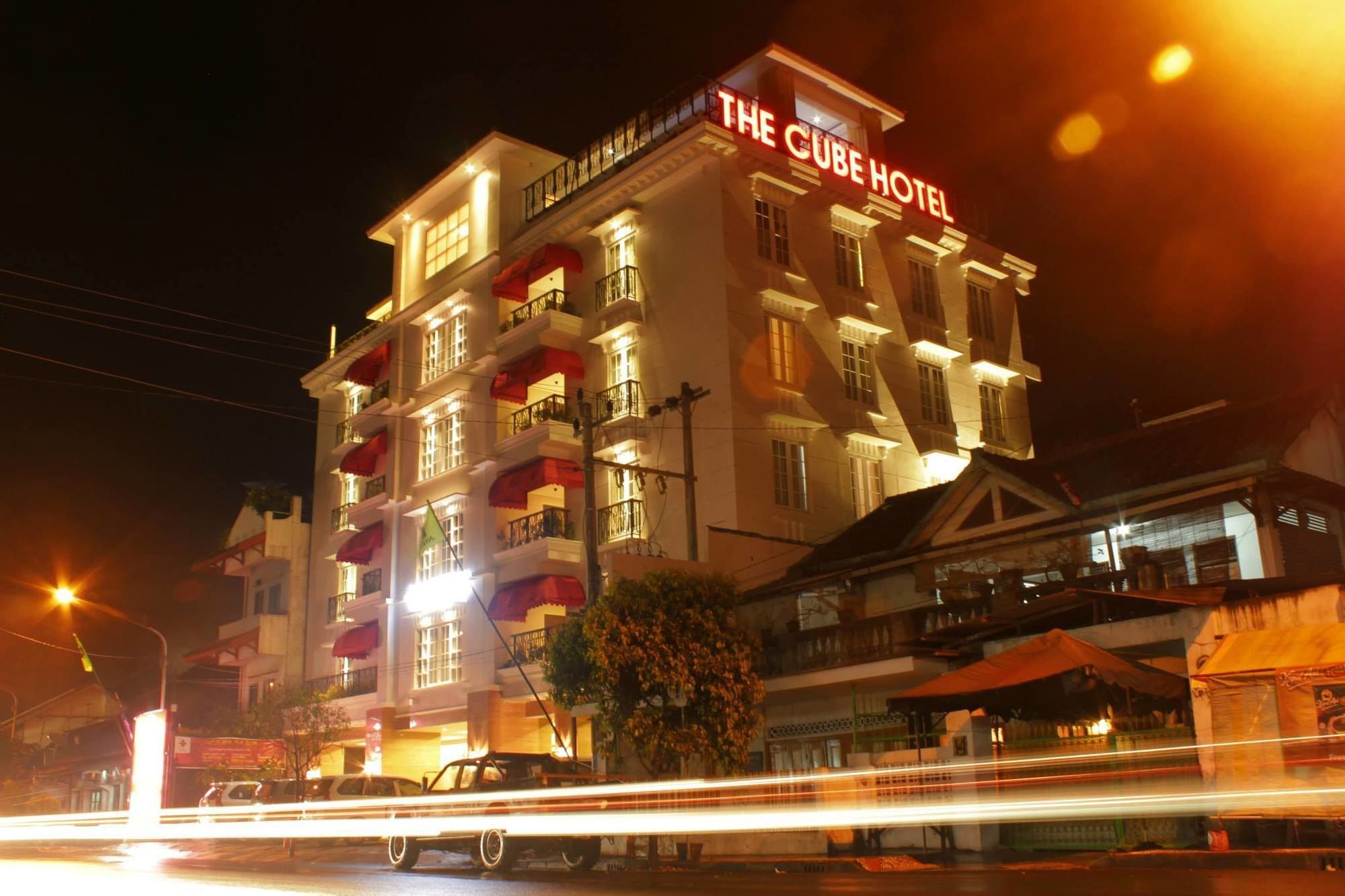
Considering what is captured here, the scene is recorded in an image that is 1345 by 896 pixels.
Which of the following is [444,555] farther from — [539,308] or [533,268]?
[533,268]

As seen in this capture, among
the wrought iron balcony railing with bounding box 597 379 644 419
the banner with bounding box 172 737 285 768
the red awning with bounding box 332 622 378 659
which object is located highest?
the wrought iron balcony railing with bounding box 597 379 644 419

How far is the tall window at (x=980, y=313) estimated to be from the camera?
4072cm

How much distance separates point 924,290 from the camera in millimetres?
39281

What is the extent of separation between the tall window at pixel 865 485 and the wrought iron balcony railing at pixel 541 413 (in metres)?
8.38

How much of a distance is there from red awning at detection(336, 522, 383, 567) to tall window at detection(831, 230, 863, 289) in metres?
18.0

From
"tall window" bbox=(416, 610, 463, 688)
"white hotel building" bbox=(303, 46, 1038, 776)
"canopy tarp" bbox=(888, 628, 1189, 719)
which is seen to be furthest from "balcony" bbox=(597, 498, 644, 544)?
"canopy tarp" bbox=(888, 628, 1189, 719)

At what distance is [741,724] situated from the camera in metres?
22.5

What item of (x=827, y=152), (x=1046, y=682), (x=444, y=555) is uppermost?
(x=827, y=152)

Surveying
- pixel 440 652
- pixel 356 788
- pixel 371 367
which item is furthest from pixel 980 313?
pixel 356 788

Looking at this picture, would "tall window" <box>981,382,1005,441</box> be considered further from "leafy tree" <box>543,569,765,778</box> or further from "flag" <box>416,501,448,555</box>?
"leafy tree" <box>543,569,765,778</box>

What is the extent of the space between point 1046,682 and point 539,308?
23.6m

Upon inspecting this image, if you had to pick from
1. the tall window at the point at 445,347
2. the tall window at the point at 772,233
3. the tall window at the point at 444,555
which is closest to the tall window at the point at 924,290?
the tall window at the point at 772,233

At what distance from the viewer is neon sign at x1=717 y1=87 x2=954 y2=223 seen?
34625 millimetres

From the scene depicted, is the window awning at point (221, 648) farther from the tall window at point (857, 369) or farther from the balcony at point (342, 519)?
the tall window at point (857, 369)
